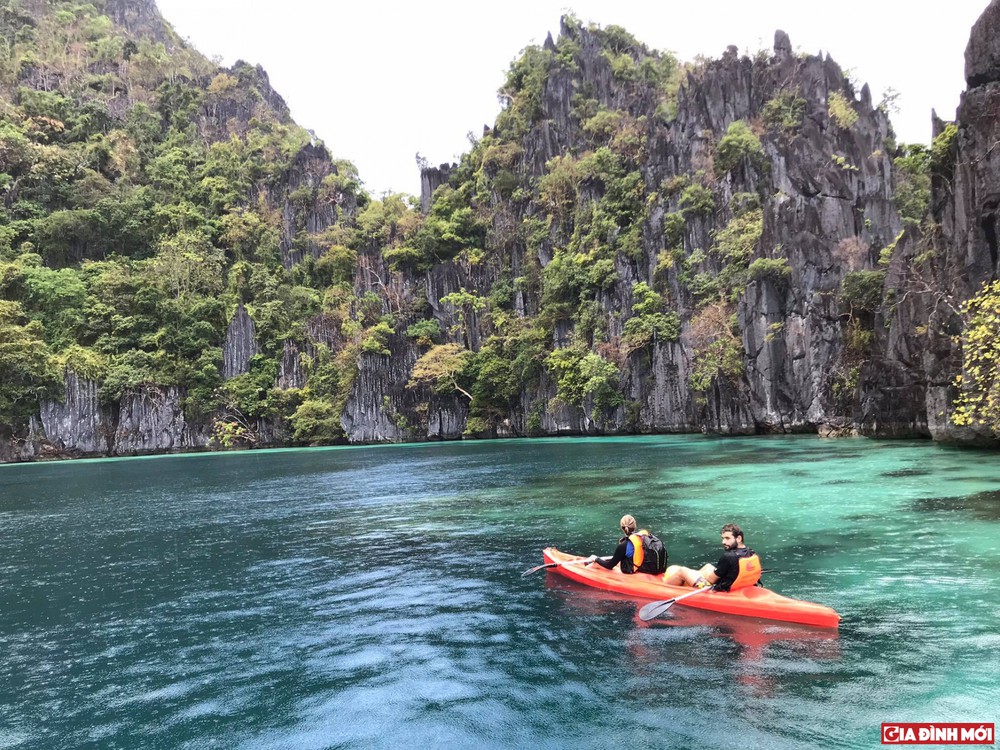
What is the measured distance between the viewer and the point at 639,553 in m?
9.16

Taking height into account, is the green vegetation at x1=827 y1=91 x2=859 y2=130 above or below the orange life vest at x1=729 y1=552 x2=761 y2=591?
above

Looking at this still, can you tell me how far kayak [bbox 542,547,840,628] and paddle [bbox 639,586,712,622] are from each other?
0.40 feet

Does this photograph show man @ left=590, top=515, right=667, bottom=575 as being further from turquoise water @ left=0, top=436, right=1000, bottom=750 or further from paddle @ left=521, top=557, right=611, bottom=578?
turquoise water @ left=0, top=436, right=1000, bottom=750

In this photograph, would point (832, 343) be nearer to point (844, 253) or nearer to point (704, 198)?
point (844, 253)

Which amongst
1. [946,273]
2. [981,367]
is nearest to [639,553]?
[981,367]

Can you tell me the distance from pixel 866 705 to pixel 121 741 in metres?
6.17

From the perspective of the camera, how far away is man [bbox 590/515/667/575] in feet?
29.9

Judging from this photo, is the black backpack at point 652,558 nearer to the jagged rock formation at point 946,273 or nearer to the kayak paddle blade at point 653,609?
the kayak paddle blade at point 653,609

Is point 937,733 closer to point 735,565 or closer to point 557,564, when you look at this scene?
point 735,565

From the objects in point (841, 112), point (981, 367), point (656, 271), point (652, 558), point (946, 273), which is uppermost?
point (841, 112)

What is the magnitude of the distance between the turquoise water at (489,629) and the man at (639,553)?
1.64ft

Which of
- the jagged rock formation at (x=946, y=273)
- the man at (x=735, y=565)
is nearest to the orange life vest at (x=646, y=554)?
the man at (x=735, y=565)

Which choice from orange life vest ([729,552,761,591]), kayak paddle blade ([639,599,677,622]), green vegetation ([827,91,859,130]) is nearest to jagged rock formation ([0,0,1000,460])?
green vegetation ([827,91,859,130])

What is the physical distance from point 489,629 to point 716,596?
275 centimetres
